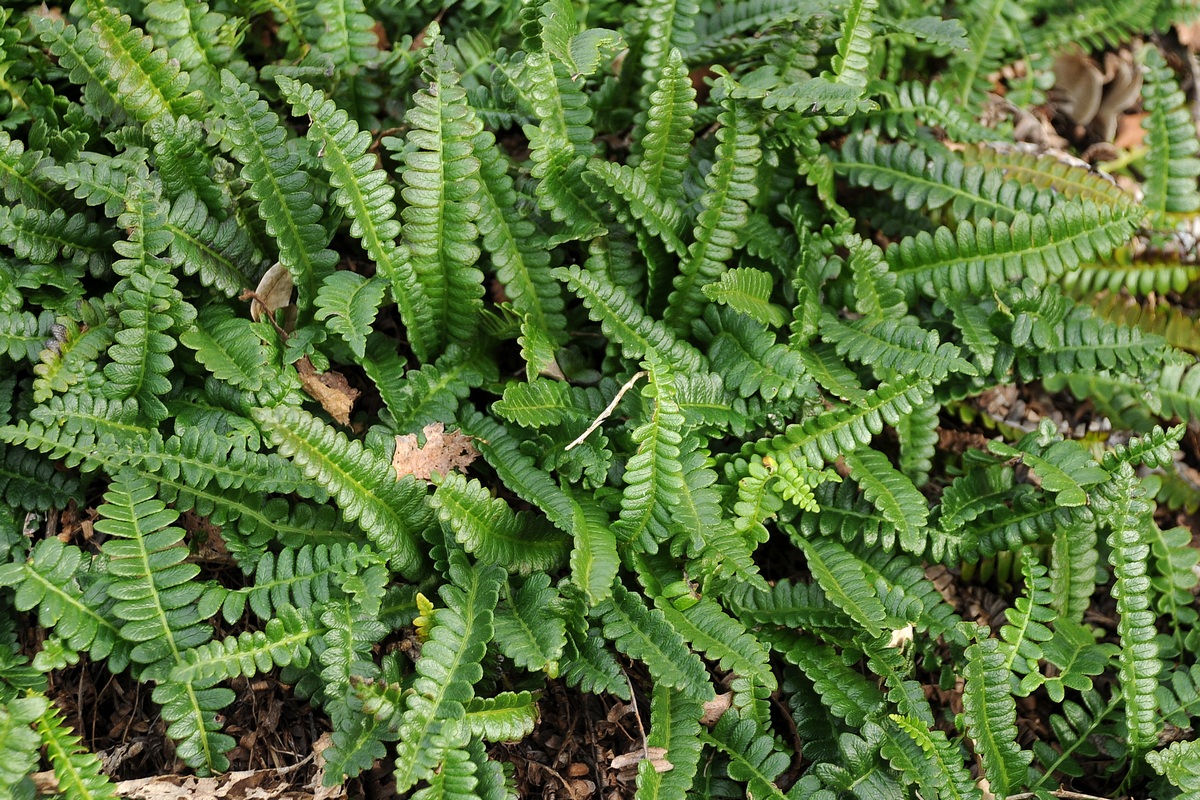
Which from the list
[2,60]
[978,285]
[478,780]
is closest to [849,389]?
[978,285]

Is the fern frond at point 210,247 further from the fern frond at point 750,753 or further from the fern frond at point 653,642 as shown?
the fern frond at point 750,753

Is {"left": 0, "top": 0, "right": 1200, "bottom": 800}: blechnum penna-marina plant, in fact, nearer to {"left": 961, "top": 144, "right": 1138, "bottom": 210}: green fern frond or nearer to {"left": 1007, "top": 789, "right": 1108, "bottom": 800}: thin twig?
{"left": 1007, "top": 789, "right": 1108, "bottom": 800}: thin twig

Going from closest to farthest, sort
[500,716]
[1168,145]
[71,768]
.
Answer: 1. [71,768]
2. [500,716]
3. [1168,145]

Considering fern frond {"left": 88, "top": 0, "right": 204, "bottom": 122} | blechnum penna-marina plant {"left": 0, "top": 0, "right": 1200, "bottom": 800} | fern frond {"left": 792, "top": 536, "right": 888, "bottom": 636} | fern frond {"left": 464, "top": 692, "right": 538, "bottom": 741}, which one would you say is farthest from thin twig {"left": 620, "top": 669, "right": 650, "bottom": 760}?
fern frond {"left": 88, "top": 0, "right": 204, "bottom": 122}

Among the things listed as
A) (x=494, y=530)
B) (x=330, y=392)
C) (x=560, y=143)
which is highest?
(x=560, y=143)

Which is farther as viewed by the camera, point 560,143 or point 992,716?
point 560,143

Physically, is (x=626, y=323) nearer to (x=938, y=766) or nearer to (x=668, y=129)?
(x=668, y=129)

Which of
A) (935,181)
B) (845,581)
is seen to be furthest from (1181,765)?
(935,181)
